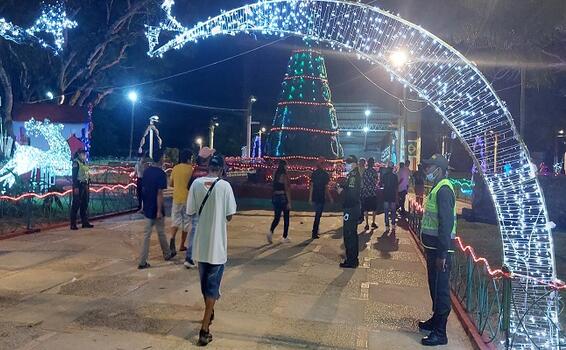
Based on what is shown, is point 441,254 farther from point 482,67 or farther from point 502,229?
point 482,67

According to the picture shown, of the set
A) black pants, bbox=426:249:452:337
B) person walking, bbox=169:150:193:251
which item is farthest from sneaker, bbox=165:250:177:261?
black pants, bbox=426:249:452:337

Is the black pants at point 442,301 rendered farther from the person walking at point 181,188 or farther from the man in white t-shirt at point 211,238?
the person walking at point 181,188

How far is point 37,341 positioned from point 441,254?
411 centimetres

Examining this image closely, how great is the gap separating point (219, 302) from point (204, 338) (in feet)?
4.59

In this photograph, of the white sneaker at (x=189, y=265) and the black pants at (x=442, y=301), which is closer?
the black pants at (x=442, y=301)

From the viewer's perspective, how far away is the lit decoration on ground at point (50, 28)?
60.1 ft

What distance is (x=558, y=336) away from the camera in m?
5.19

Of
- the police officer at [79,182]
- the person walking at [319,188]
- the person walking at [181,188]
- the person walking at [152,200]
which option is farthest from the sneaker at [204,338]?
the police officer at [79,182]

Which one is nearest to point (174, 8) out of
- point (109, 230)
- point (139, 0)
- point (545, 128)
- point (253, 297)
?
point (139, 0)

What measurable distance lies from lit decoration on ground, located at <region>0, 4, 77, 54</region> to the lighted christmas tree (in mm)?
9154

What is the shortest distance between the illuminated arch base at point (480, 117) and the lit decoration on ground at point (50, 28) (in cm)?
1212

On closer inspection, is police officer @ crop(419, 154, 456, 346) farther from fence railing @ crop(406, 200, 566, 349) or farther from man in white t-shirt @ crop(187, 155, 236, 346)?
man in white t-shirt @ crop(187, 155, 236, 346)

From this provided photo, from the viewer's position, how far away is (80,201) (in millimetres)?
11484

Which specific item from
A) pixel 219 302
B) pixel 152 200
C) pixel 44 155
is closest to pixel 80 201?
pixel 152 200
